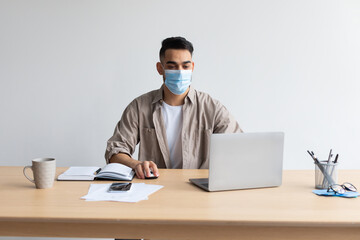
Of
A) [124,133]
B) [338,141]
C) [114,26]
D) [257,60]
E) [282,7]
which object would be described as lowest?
[338,141]

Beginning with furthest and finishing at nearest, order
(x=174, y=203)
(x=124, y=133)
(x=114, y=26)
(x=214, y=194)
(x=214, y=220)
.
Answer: (x=114, y=26) < (x=124, y=133) < (x=214, y=194) < (x=174, y=203) < (x=214, y=220)

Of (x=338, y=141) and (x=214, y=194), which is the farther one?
(x=338, y=141)

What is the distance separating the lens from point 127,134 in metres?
1.99

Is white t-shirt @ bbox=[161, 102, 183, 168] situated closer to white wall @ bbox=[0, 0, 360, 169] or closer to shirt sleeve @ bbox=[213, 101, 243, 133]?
shirt sleeve @ bbox=[213, 101, 243, 133]

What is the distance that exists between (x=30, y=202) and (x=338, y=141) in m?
2.48

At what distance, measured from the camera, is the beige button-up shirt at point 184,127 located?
201 cm

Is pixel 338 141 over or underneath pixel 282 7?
underneath

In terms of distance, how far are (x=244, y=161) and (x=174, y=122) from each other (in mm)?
823

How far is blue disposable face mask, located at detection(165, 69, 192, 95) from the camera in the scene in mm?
1922

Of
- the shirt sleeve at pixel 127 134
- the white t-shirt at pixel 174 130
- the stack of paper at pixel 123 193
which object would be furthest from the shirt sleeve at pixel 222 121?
the stack of paper at pixel 123 193

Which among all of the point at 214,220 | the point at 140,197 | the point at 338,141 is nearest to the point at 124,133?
the point at 140,197

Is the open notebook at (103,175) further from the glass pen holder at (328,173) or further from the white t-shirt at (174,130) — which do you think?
the glass pen holder at (328,173)

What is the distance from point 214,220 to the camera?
100cm

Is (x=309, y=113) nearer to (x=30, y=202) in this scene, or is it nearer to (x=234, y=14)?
(x=234, y=14)
